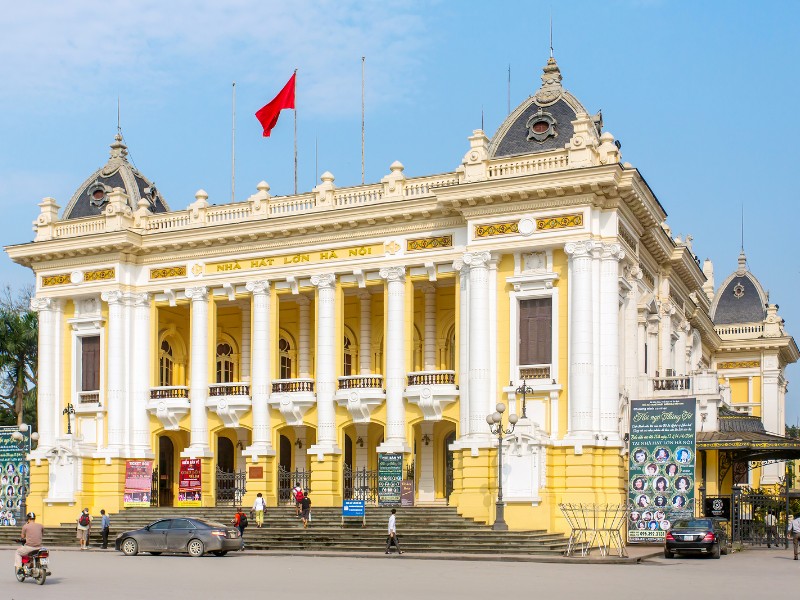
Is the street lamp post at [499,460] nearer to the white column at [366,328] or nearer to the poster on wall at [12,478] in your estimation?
the white column at [366,328]

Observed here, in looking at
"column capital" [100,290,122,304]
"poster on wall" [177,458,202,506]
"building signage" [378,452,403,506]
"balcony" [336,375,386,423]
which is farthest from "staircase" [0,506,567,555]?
"column capital" [100,290,122,304]

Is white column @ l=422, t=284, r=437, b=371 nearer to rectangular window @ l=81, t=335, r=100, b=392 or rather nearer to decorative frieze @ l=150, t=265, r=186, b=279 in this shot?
decorative frieze @ l=150, t=265, r=186, b=279

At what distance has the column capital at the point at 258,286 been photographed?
139 ft

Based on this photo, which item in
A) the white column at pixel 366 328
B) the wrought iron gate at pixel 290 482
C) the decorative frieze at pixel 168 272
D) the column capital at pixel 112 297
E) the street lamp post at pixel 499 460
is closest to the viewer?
the street lamp post at pixel 499 460

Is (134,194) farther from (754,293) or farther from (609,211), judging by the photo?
(754,293)

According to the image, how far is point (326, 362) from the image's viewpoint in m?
41.2

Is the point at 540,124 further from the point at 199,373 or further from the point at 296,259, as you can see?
the point at 199,373

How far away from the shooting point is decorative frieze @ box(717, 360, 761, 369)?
6956cm

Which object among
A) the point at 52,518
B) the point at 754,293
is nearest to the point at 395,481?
the point at 52,518

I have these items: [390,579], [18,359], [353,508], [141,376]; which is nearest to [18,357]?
[18,359]

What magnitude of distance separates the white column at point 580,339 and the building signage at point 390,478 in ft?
20.4

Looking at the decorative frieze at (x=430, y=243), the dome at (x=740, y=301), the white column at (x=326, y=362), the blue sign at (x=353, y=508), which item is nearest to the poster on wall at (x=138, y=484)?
the white column at (x=326, y=362)

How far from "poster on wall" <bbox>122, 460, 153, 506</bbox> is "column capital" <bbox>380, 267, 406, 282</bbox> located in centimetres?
1174

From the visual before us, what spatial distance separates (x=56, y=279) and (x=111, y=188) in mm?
4391
